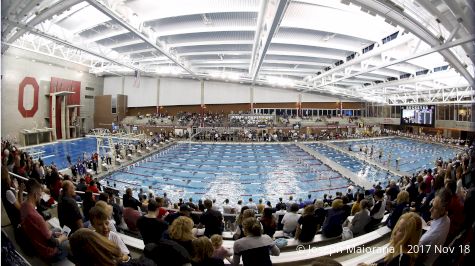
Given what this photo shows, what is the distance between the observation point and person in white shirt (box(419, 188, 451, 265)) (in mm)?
1597

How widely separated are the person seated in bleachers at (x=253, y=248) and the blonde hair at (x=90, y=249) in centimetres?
93

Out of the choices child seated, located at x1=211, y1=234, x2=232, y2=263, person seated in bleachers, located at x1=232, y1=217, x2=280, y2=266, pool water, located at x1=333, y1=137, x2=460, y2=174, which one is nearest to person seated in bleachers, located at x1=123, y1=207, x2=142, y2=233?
child seated, located at x1=211, y1=234, x2=232, y2=263

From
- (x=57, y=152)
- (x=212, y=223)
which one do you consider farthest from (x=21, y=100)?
(x=57, y=152)

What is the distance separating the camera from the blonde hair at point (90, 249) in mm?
1141

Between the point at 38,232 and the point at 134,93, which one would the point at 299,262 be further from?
the point at 134,93

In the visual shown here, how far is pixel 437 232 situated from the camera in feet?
5.62

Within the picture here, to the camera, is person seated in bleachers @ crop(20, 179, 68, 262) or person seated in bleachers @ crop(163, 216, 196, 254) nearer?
person seated in bleachers @ crop(20, 179, 68, 262)

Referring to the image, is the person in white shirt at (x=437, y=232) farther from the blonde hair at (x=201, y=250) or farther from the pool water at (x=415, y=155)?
the pool water at (x=415, y=155)

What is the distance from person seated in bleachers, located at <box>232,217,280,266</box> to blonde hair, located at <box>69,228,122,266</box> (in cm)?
93

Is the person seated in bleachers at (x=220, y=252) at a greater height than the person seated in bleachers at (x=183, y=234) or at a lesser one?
lesser

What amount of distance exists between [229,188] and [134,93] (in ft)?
87.1

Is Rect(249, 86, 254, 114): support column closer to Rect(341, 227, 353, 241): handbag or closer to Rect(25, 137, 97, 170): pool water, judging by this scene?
Rect(25, 137, 97, 170): pool water

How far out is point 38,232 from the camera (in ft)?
5.14

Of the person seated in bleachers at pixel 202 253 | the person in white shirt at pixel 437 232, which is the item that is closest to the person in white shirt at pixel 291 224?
the person in white shirt at pixel 437 232
